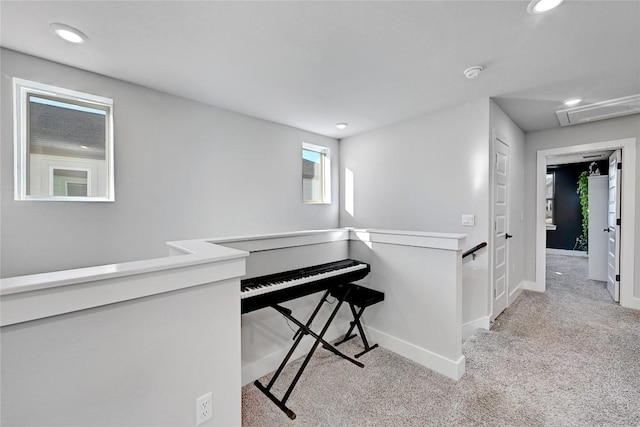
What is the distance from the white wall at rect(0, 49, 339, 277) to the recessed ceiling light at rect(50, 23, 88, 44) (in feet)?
1.61

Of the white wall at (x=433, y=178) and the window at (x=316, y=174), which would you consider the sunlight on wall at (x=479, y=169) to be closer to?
the white wall at (x=433, y=178)

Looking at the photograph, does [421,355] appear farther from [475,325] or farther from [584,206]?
[584,206]

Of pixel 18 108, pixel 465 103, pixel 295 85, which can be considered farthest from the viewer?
pixel 465 103

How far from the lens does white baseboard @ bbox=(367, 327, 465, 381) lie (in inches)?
82.0

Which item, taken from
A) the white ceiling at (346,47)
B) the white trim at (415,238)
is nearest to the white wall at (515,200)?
the white ceiling at (346,47)

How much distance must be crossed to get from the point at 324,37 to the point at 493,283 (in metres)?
3.06

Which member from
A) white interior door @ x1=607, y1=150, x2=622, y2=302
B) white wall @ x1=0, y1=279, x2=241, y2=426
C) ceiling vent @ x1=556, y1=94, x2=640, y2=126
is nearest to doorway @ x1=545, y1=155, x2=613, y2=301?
white interior door @ x1=607, y1=150, x2=622, y2=302

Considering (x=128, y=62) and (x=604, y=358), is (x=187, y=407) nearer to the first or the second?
(x=128, y=62)

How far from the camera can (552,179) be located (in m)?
7.28

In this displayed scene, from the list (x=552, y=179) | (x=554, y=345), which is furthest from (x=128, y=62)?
(x=552, y=179)

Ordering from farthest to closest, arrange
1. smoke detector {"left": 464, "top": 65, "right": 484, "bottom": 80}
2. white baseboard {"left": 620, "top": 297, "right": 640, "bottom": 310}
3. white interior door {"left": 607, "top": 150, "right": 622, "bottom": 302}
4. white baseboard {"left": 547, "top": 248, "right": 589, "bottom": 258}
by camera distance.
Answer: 1. white baseboard {"left": 547, "top": 248, "right": 589, "bottom": 258}
2. white interior door {"left": 607, "top": 150, "right": 622, "bottom": 302}
3. white baseboard {"left": 620, "top": 297, "right": 640, "bottom": 310}
4. smoke detector {"left": 464, "top": 65, "right": 484, "bottom": 80}

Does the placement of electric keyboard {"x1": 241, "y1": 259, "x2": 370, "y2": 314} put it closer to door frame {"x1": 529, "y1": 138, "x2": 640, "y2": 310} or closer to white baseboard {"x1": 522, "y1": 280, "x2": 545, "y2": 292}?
white baseboard {"x1": 522, "y1": 280, "x2": 545, "y2": 292}

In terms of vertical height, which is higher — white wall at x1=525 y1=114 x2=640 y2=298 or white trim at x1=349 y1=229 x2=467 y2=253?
white wall at x1=525 y1=114 x2=640 y2=298

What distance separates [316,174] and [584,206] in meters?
6.79
